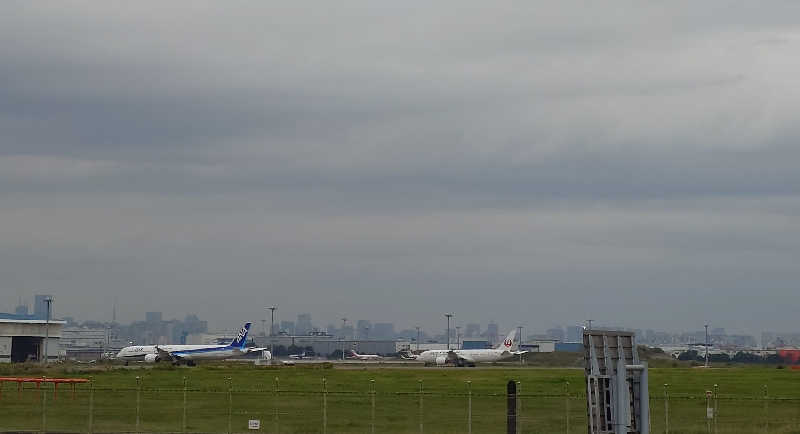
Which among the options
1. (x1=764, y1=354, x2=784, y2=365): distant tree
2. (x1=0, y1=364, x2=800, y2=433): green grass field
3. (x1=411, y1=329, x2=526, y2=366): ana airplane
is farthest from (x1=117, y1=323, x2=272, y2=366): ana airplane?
(x1=764, y1=354, x2=784, y2=365): distant tree

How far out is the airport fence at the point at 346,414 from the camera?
42.0 m

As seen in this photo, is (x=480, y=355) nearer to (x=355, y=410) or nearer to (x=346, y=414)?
(x=355, y=410)

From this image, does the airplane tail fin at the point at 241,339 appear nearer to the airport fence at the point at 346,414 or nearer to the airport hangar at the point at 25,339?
the airport hangar at the point at 25,339

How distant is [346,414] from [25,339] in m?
99.8

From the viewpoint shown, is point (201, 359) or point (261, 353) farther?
point (261, 353)

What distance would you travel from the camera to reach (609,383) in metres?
20.6

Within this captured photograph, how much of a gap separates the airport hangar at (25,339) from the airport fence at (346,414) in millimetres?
75030

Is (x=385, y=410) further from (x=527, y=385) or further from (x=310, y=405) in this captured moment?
(x=527, y=385)

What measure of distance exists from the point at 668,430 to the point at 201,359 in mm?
96891

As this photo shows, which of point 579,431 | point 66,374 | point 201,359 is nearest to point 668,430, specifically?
point 579,431

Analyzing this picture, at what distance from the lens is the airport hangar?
13025cm

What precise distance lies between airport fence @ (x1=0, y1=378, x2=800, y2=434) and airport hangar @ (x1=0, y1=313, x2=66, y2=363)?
75.0m

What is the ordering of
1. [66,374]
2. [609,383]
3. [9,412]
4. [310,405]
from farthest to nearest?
[66,374] → [310,405] → [9,412] → [609,383]

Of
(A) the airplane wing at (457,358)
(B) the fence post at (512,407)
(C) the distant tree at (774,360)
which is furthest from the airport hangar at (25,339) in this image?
(B) the fence post at (512,407)
